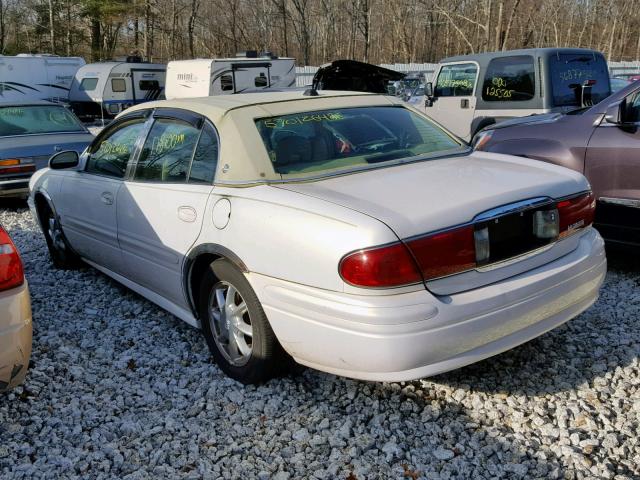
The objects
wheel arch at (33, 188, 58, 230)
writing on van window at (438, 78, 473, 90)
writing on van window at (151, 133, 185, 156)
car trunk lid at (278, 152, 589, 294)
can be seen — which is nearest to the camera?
car trunk lid at (278, 152, 589, 294)

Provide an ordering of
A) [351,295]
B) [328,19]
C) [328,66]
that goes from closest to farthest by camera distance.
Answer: [351,295]
[328,66]
[328,19]

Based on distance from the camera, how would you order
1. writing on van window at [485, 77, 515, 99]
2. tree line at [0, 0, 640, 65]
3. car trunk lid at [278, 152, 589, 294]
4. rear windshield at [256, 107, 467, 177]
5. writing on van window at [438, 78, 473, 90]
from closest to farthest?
car trunk lid at [278, 152, 589, 294], rear windshield at [256, 107, 467, 177], writing on van window at [485, 77, 515, 99], writing on van window at [438, 78, 473, 90], tree line at [0, 0, 640, 65]

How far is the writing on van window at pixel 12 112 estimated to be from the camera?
895 centimetres

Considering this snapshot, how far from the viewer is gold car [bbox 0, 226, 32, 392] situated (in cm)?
285

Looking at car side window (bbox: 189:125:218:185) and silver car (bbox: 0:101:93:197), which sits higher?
silver car (bbox: 0:101:93:197)

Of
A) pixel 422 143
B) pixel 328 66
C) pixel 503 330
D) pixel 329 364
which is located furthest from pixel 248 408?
pixel 328 66

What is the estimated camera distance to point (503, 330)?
276 cm

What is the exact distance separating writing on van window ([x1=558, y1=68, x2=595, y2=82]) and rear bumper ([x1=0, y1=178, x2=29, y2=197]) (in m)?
7.23

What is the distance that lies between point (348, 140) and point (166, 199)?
1121mm

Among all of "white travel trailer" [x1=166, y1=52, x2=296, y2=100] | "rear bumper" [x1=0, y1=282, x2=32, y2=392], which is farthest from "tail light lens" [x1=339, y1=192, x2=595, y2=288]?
"white travel trailer" [x1=166, y1=52, x2=296, y2=100]

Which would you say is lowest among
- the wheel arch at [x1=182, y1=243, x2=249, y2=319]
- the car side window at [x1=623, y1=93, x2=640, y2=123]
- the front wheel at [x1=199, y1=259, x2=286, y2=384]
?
the front wheel at [x1=199, y1=259, x2=286, y2=384]

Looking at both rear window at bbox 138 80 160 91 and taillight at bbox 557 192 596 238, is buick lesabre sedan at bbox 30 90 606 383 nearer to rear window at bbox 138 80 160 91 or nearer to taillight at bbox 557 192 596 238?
taillight at bbox 557 192 596 238

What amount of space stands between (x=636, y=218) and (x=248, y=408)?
3.23 m

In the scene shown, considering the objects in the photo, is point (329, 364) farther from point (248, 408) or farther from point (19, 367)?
point (19, 367)
